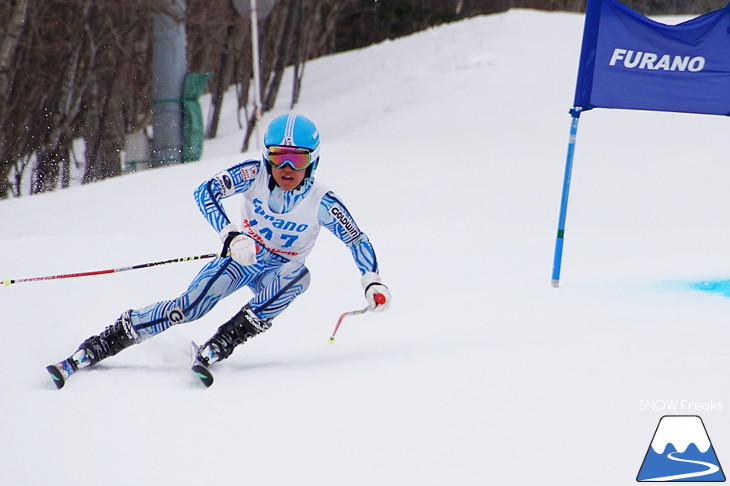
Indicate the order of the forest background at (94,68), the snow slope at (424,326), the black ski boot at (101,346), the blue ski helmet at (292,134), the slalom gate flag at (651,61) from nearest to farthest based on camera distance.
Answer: the snow slope at (424,326) → the black ski boot at (101,346) → the blue ski helmet at (292,134) → the slalom gate flag at (651,61) → the forest background at (94,68)

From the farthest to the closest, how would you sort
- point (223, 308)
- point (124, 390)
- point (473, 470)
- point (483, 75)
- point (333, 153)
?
1. point (483, 75)
2. point (333, 153)
3. point (223, 308)
4. point (124, 390)
5. point (473, 470)

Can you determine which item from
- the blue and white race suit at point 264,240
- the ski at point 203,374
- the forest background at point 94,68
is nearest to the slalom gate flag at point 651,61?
the blue and white race suit at point 264,240

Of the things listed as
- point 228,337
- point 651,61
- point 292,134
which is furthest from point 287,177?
point 651,61

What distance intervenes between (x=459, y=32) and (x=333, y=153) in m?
8.93

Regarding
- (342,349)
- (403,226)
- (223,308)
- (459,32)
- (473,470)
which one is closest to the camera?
(473,470)

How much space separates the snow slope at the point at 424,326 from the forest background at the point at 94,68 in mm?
4148

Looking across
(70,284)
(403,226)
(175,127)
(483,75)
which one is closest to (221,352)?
(70,284)

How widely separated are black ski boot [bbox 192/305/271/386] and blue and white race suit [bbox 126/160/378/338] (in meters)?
0.05

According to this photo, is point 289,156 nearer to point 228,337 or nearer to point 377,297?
point 377,297

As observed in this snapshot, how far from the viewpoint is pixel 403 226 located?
933cm

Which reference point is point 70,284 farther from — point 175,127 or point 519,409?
point 175,127

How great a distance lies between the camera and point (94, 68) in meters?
17.0

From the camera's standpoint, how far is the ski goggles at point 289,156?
480 centimetres

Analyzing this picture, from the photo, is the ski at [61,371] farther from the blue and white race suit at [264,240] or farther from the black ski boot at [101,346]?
the blue and white race suit at [264,240]
